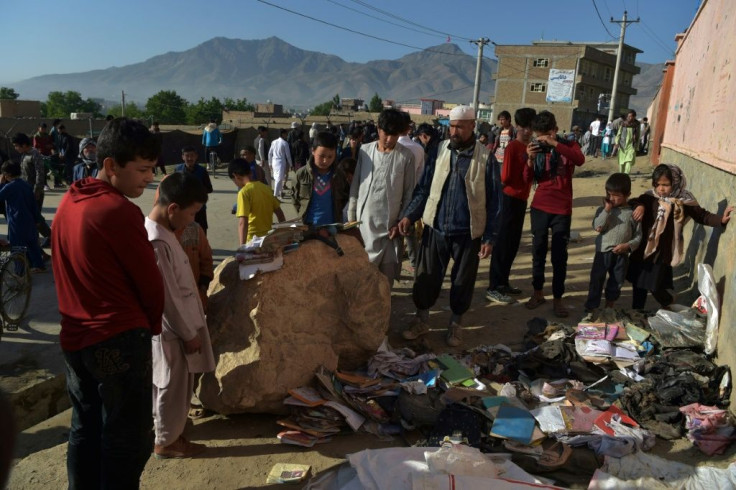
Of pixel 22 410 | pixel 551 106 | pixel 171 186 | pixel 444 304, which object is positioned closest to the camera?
pixel 171 186

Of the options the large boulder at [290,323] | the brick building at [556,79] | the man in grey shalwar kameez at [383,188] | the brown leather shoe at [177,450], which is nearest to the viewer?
the brown leather shoe at [177,450]

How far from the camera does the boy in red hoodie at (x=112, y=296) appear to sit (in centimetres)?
212

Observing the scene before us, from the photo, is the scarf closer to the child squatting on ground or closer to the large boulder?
the child squatting on ground

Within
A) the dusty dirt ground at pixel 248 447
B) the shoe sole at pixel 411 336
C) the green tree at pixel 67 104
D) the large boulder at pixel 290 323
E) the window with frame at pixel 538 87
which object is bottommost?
the dusty dirt ground at pixel 248 447

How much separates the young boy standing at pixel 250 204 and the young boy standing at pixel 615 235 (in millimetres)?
3233

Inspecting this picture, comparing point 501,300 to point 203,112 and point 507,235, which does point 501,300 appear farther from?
point 203,112

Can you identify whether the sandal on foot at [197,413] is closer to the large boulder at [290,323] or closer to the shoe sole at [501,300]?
the large boulder at [290,323]

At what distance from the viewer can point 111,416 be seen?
7.50 ft

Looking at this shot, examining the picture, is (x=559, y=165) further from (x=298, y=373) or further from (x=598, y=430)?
(x=298, y=373)

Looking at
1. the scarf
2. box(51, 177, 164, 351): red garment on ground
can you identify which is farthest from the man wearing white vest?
box(51, 177, 164, 351): red garment on ground

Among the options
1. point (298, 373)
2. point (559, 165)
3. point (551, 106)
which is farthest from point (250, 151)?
point (551, 106)

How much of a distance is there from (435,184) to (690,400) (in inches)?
102

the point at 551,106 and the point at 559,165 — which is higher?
the point at 551,106

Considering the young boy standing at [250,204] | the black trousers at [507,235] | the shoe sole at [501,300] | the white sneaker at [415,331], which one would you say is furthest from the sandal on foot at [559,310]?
the young boy standing at [250,204]
